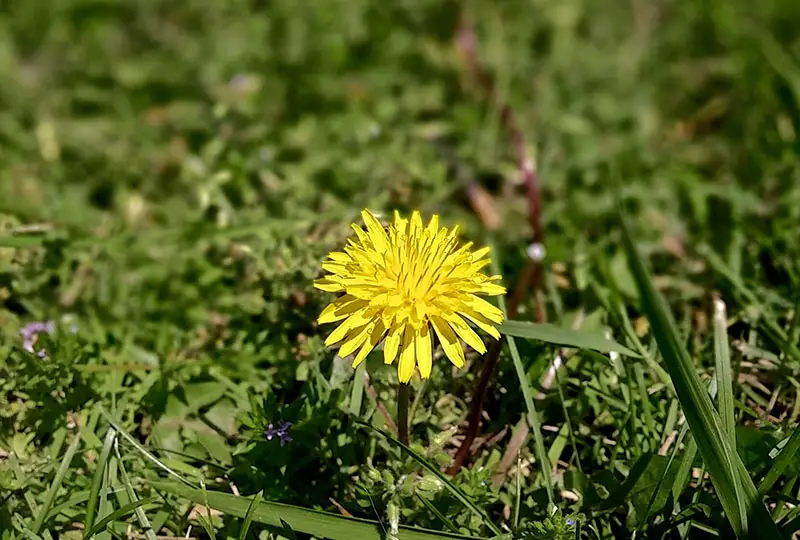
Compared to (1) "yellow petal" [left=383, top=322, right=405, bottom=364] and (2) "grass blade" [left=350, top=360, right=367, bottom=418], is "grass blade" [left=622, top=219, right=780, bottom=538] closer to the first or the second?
(1) "yellow petal" [left=383, top=322, right=405, bottom=364]

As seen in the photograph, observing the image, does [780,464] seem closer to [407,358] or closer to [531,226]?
[407,358]

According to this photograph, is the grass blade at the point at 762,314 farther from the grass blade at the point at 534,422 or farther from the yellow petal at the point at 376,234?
the yellow petal at the point at 376,234

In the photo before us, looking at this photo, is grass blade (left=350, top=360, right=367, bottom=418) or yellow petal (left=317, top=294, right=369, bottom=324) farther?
grass blade (left=350, top=360, right=367, bottom=418)

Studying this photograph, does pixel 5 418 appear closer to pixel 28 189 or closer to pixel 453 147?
pixel 28 189

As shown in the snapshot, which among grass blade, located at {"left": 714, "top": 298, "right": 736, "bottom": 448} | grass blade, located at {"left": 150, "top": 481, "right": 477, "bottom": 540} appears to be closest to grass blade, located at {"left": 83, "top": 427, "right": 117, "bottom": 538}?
grass blade, located at {"left": 150, "top": 481, "right": 477, "bottom": 540}

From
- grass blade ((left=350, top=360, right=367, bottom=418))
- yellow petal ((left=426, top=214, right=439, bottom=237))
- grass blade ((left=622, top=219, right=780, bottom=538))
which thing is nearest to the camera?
grass blade ((left=622, top=219, right=780, bottom=538))

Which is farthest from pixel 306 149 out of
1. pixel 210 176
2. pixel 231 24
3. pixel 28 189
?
pixel 28 189

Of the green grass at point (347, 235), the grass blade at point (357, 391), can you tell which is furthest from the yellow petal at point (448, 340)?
the grass blade at point (357, 391)
